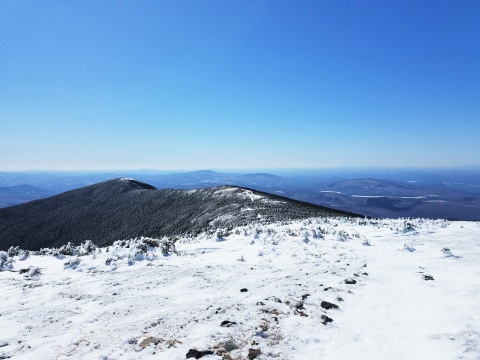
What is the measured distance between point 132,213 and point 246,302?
46724 mm

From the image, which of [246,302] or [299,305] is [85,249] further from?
[299,305]

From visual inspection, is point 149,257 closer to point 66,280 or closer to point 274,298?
point 66,280

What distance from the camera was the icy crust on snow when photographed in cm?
452

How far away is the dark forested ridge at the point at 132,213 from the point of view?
96.0 ft

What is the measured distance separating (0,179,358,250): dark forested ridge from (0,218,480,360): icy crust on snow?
13.0 meters

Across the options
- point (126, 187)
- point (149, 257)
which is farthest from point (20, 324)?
point (126, 187)

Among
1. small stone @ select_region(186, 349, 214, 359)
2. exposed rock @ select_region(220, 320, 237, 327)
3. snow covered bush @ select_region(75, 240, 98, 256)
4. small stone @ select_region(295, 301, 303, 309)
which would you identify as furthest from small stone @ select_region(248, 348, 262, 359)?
snow covered bush @ select_region(75, 240, 98, 256)

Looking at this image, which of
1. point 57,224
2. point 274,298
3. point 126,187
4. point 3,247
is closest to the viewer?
point 274,298

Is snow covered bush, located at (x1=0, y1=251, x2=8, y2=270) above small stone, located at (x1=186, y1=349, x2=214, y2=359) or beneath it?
beneath

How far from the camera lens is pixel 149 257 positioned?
1049 cm

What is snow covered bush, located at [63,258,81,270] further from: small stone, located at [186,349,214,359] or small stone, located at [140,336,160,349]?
small stone, located at [186,349,214,359]

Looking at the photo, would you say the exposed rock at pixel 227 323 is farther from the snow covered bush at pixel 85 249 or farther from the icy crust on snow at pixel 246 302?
the snow covered bush at pixel 85 249

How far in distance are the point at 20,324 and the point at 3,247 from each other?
61.9 m

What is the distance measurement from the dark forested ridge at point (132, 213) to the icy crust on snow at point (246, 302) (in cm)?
A: 1304
